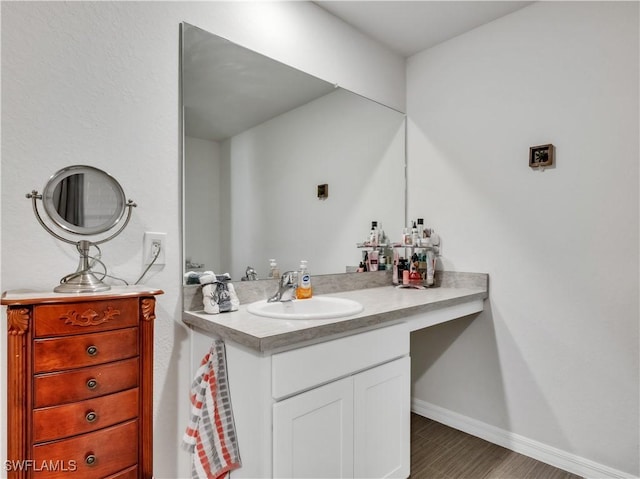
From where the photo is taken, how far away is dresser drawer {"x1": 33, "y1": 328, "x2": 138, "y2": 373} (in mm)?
1007

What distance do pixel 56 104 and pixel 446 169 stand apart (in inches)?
76.2

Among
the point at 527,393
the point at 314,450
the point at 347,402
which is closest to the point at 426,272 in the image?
the point at 527,393

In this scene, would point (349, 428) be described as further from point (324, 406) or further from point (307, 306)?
point (307, 306)

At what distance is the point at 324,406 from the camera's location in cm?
126

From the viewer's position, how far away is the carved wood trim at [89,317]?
1.04 metres

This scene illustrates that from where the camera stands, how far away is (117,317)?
3.68 feet

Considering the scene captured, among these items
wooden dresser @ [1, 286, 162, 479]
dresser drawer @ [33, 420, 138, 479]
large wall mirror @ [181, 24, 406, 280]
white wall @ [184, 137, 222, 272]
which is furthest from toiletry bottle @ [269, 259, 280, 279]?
dresser drawer @ [33, 420, 138, 479]

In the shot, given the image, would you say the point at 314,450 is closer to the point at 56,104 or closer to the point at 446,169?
the point at 56,104

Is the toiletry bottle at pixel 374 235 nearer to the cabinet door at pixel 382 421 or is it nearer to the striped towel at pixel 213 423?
the cabinet door at pixel 382 421

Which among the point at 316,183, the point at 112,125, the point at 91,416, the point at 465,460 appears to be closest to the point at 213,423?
the point at 91,416

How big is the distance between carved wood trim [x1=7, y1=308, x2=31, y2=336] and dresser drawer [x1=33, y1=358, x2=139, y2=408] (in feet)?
0.44

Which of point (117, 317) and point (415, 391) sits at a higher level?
point (117, 317)

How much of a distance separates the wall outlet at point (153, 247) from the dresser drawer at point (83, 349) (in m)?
0.32

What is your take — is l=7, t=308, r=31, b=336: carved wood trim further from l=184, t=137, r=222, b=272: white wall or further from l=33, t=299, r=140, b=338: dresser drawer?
l=184, t=137, r=222, b=272: white wall
